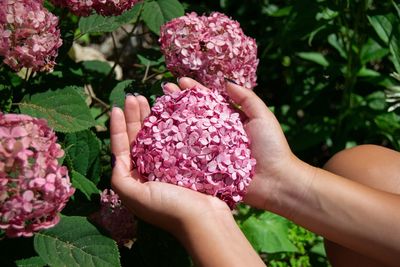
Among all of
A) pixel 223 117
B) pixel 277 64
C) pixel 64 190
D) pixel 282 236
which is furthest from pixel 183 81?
pixel 277 64

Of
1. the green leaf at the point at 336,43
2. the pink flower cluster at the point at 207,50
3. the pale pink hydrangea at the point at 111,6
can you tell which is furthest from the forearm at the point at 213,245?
the green leaf at the point at 336,43

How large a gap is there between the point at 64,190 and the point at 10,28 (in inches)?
19.7

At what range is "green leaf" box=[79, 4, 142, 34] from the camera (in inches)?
78.7

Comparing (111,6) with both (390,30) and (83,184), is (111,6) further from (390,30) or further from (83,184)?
(390,30)

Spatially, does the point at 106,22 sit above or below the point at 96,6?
below

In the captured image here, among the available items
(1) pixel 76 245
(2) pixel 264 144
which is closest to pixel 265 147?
(2) pixel 264 144

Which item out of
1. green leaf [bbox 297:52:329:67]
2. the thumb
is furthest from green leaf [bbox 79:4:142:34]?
green leaf [bbox 297:52:329:67]

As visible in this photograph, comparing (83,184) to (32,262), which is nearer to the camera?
(32,262)

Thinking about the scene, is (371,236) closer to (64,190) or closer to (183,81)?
(183,81)

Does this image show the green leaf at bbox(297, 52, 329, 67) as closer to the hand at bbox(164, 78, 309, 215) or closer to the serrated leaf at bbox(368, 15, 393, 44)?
the serrated leaf at bbox(368, 15, 393, 44)

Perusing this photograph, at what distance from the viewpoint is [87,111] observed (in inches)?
67.9

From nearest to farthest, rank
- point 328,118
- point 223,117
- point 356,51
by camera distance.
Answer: point 223,117, point 356,51, point 328,118

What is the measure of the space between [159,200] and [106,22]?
84cm

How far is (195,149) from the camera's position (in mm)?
1485
